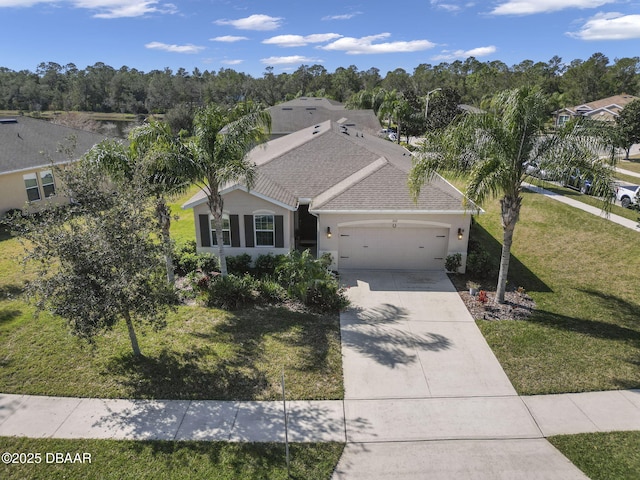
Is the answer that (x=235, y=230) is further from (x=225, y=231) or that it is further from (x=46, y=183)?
(x=46, y=183)

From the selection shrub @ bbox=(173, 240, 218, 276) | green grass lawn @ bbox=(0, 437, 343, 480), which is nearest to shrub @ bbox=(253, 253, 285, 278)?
shrub @ bbox=(173, 240, 218, 276)

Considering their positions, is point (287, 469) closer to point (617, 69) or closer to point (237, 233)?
point (237, 233)

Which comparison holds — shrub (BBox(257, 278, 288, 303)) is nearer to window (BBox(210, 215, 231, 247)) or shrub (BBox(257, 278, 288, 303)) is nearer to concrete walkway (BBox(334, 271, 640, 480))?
concrete walkway (BBox(334, 271, 640, 480))

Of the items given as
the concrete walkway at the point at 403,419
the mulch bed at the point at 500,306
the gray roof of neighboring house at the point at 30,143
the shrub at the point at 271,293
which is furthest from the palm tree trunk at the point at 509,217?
the gray roof of neighboring house at the point at 30,143

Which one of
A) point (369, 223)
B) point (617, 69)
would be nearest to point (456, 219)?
point (369, 223)

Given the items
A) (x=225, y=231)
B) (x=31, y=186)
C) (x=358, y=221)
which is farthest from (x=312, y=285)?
(x=31, y=186)

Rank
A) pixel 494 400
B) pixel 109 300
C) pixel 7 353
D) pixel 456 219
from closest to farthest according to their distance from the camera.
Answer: pixel 109 300, pixel 494 400, pixel 7 353, pixel 456 219
